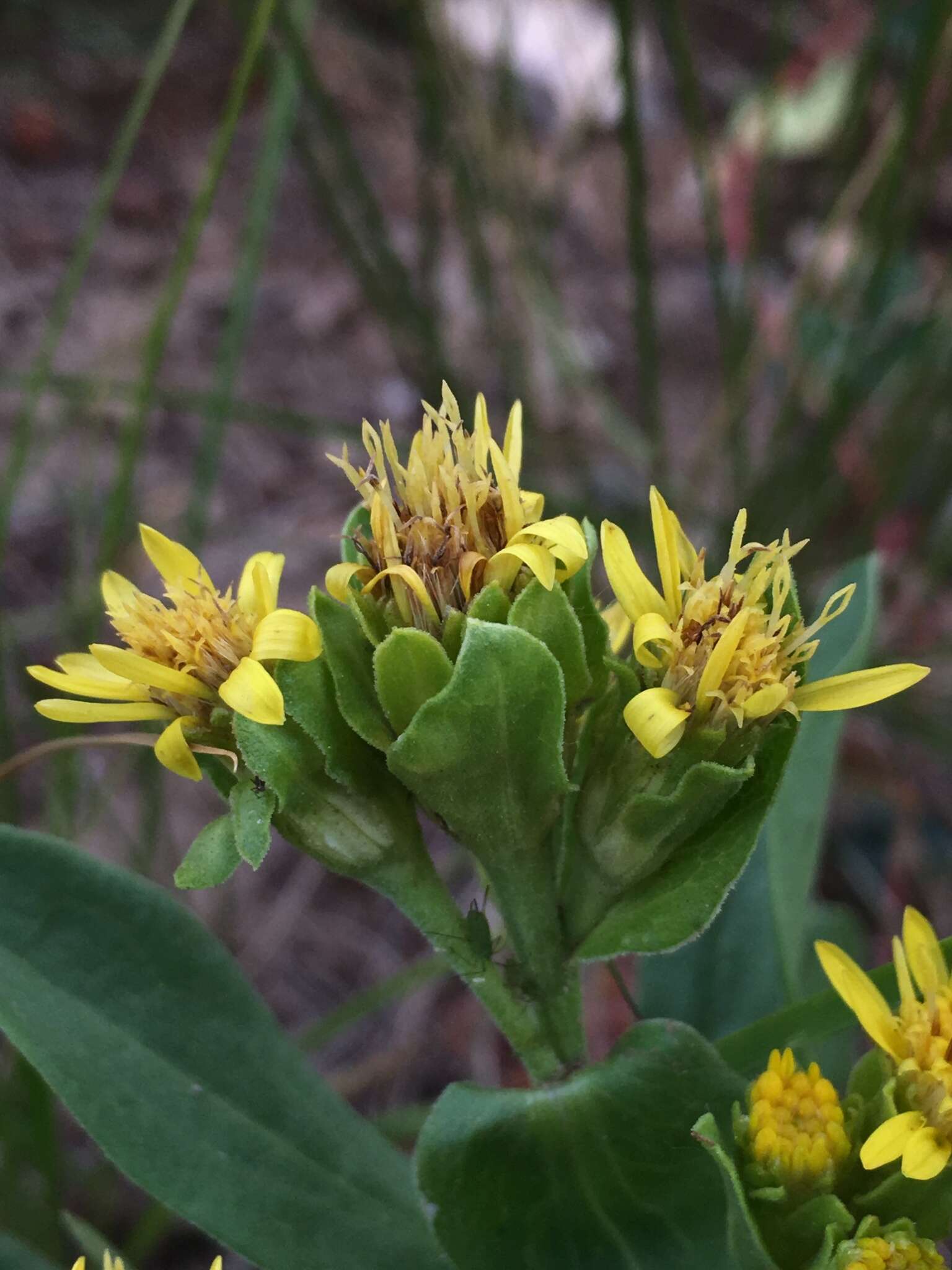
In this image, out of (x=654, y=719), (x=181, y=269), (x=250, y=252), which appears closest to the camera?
(x=654, y=719)

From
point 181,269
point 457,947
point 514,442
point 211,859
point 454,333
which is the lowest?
point 457,947

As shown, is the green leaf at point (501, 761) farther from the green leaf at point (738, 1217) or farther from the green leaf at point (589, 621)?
the green leaf at point (738, 1217)

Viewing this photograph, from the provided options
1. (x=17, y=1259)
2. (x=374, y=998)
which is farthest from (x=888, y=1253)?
(x=374, y=998)

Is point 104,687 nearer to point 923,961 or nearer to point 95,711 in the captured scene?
point 95,711

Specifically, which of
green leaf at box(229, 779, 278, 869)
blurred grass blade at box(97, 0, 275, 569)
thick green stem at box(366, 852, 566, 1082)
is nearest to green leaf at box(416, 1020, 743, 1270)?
thick green stem at box(366, 852, 566, 1082)

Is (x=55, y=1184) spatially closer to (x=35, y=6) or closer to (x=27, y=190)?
(x=27, y=190)

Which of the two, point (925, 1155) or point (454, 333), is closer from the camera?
point (925, 1155)

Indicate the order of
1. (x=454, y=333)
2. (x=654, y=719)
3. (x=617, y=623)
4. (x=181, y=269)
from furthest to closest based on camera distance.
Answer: (x=454, y=333) < (x=181, y=269) < (x=617, y=623) < (x=654, y=719)

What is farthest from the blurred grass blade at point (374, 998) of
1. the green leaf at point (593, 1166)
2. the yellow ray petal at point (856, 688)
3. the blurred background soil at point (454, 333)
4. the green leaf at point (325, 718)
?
the yellow ray petal at point (856, 688)
